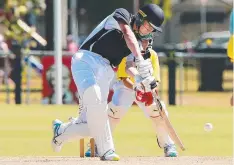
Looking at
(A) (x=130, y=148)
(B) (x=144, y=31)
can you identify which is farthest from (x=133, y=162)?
(A) (x=130, y=148)

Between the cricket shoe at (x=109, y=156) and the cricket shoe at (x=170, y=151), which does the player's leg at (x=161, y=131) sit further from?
the cricket shoe at (x=109, y=156)

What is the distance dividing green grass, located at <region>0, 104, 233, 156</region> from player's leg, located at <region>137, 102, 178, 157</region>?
106cm

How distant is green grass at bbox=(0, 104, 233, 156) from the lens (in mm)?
13969

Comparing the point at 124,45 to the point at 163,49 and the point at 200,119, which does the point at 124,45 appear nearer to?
the point at 200,119

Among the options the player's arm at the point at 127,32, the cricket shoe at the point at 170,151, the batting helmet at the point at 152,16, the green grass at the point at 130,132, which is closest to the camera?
the player's arm at the point at 127,32

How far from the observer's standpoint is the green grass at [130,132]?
14.0m

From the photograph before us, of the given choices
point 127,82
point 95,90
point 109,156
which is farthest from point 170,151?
point 95,90

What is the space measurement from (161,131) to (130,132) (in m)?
4.40

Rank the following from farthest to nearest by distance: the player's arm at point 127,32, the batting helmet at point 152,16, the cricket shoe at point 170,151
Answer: the cricket shoe at point 170,151, the batting helmet at point 152,16, the player's arm at point 127,32

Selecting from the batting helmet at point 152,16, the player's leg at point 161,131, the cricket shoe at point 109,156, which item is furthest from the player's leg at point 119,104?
the cricket shoe at point 109,156

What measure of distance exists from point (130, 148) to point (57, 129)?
9.38ft

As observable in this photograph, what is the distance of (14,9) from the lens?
27781 mm

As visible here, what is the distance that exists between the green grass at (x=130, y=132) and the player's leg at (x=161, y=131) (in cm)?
106

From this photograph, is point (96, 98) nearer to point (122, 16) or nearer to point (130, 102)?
point (122, 16)
